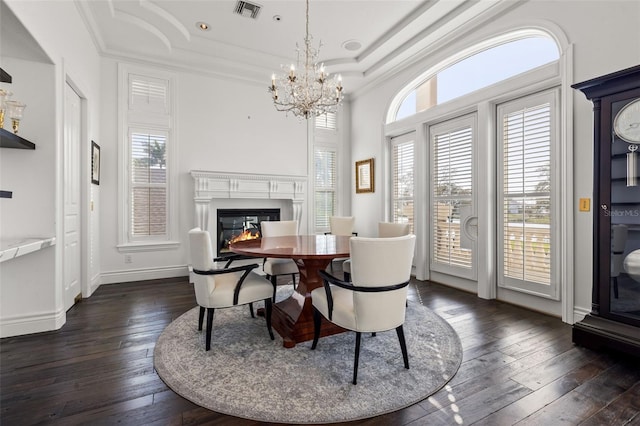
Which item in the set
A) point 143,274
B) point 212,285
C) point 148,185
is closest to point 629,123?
point 212,285

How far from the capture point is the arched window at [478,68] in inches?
130

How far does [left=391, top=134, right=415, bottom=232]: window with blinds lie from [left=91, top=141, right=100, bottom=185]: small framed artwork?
437 centimetres

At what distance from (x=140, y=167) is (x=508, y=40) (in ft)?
17.0

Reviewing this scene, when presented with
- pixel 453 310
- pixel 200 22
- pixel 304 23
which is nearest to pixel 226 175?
pixel 200 22

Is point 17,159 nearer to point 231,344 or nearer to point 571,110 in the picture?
point 231,344

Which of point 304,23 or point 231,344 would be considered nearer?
point 231,344

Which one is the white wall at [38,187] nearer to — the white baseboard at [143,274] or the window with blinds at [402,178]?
the white baseboard at [143,274]

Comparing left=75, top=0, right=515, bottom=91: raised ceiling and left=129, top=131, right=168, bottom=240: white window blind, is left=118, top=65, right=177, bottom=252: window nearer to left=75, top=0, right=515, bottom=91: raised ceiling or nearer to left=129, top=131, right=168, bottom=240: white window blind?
left=129, top=131, right=168, bottom=240: white window blind

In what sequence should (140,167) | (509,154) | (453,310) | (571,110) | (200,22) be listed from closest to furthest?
(571,110)
(453,310)
(509,154)
(200,22)
(140,167)

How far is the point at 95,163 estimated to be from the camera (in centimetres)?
405

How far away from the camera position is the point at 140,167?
15.3ft

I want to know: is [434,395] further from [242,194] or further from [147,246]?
[147,246]

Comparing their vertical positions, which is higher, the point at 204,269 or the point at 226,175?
the point at 226,175

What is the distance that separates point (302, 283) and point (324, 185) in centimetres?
345
